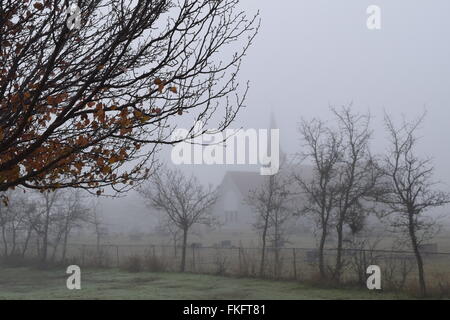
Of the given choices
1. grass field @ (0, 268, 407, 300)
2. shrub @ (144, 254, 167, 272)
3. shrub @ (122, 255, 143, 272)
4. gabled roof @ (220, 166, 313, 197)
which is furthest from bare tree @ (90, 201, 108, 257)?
gabled roof @ (220, 166, 313, 197)

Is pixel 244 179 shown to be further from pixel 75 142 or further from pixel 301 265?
pixel 75 142

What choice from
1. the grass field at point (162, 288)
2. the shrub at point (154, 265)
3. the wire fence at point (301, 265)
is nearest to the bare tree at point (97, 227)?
the wire fence at point (301, 265)

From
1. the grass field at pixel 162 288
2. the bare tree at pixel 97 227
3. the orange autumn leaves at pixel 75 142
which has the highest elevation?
the orange autumn leaves at pixel 75 142

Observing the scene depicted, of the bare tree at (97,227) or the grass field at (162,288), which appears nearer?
the grass field at (162,288)

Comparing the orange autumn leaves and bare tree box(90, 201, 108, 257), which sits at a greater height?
the orange autumn leaves

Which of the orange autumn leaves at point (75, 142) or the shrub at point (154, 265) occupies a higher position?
the orange autumn leaves at point (75, 142)

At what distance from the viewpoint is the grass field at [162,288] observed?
15578 mm

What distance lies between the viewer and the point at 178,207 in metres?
26.2

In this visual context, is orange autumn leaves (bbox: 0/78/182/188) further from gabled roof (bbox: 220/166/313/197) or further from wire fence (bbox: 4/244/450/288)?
gabled roof (bbox: 220/166/313/197)

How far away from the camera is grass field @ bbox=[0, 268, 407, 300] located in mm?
15578

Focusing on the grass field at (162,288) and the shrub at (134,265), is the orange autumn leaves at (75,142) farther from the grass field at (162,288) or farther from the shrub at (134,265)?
the shrub at (134,265)

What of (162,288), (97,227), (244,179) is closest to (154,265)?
(162,288)

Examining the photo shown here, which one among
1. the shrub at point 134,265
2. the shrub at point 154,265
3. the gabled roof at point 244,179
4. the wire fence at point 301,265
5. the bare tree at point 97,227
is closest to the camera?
the wire fence at point 301,265
